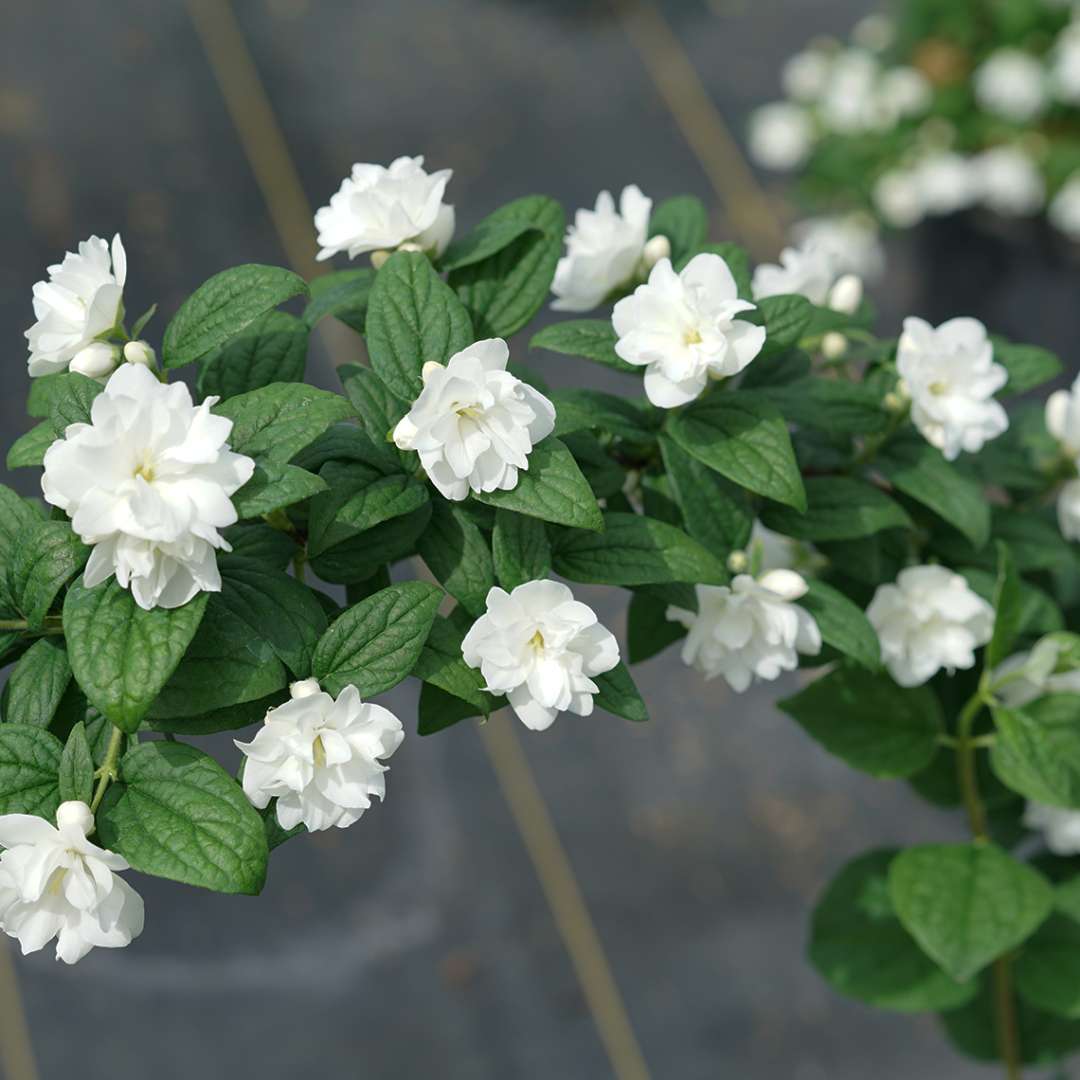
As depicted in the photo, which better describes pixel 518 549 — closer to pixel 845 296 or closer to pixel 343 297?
pixel 343 297

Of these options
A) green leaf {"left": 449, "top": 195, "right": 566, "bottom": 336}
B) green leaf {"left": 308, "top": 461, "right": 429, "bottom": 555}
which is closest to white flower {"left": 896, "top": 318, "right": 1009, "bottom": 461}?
green leaf {"left": 449, "top": 195, "right": 566, "bottom": 336}

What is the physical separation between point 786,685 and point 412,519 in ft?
5.38

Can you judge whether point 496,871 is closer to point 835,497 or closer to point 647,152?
point 835,497

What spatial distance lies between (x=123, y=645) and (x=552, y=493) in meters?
0.23

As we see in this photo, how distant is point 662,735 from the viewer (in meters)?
2.32

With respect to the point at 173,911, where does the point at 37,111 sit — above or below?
above

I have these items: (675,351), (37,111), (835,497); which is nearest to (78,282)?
(675,351)

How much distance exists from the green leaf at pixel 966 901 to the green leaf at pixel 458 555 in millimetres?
434

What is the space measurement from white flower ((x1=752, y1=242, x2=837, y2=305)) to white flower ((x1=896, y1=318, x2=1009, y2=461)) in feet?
0.38

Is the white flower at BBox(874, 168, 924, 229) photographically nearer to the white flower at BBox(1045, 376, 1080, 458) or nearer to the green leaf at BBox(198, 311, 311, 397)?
the white flower at BBox(1045, 376, 1080, 458)

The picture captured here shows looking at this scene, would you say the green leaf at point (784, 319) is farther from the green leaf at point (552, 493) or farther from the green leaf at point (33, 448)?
the green leaf at point (33, 448)

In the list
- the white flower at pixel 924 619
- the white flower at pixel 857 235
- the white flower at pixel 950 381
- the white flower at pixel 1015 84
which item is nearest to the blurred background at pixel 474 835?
the white flower at pixel 857 235

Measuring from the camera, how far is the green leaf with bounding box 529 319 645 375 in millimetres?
829

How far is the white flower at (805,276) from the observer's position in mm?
1020
